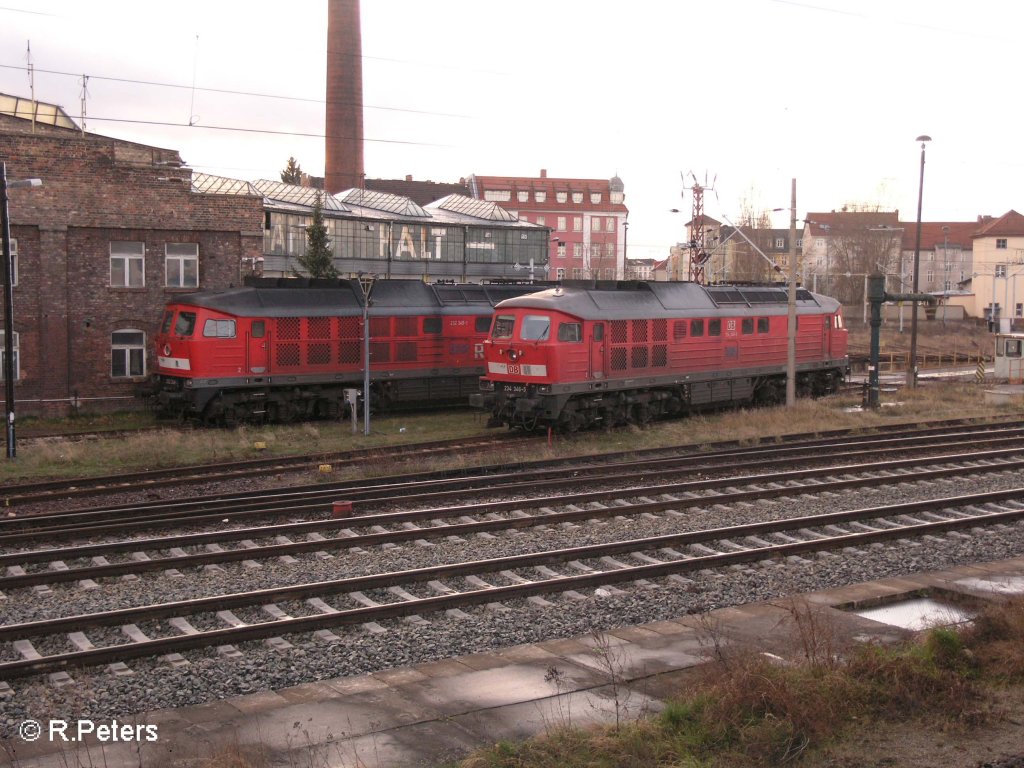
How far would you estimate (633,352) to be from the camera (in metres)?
24.0

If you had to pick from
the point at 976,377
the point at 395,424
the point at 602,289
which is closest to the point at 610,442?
the point at 602,289

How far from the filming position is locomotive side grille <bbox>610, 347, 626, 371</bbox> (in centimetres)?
2345

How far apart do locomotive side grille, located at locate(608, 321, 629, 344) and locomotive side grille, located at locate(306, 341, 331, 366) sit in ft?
24.6

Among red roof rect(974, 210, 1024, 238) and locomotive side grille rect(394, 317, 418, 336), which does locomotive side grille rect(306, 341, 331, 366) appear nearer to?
locomotive side grille rect(394, 317, 418, 336)

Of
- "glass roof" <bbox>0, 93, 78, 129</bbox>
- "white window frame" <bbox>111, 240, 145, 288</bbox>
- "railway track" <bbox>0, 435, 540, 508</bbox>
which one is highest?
"glass roof" <bbox>0, 93, 78, 129</bbox>

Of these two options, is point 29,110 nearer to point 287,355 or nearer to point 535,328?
point 287,355

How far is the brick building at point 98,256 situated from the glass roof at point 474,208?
32401 millimetres

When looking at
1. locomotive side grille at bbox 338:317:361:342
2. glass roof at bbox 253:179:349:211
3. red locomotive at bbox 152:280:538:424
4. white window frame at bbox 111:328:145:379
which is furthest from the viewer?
glass roof at bbox 253:179:349:211

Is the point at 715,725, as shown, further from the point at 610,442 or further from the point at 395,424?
the point at 395,424

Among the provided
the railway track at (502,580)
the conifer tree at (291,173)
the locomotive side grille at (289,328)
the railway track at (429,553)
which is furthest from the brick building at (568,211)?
the railway track at (502,580)

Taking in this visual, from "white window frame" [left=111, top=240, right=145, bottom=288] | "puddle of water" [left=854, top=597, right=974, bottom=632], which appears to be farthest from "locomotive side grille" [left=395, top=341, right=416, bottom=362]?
"puddle of water" [left=854, top=597, right=974, bottom=632]

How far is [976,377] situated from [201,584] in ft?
116

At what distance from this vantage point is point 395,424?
25781 mm

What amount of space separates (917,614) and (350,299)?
1886 cm
